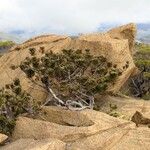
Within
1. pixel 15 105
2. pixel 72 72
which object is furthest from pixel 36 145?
pixel 72 72

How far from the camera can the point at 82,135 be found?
22500 millimetres

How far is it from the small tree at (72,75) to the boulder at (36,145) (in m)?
9.59

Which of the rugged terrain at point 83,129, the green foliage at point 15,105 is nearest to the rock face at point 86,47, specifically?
the rugged terrain at point 83,129

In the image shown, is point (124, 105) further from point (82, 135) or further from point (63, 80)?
point (82, 135)

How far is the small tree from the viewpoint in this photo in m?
31.7

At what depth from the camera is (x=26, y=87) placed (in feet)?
121

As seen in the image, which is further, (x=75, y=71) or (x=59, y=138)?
(x=75, y=71)

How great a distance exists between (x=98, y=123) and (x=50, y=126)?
2.47 meters

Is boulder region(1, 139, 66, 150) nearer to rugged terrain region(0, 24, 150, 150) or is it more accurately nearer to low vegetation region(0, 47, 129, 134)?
rugged terrain region(0, 24, 150, 150)

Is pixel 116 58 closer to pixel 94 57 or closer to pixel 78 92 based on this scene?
pixel 94 57

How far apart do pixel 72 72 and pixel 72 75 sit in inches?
9.4

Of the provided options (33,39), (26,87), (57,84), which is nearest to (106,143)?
(57,84)

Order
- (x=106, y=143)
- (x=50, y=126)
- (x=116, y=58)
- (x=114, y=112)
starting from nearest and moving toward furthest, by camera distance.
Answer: (x=106, y=143) → (x=50, y=126) → (x=114, y=112) → (x=116, y=58)

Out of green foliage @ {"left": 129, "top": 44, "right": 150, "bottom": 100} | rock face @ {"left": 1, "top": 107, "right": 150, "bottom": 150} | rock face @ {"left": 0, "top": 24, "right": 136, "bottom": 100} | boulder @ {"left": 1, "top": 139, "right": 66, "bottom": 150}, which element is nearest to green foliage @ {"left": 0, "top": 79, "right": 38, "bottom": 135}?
rock face @ {"left": 1, "top": 107, "right": 150, "bottom": 150}
